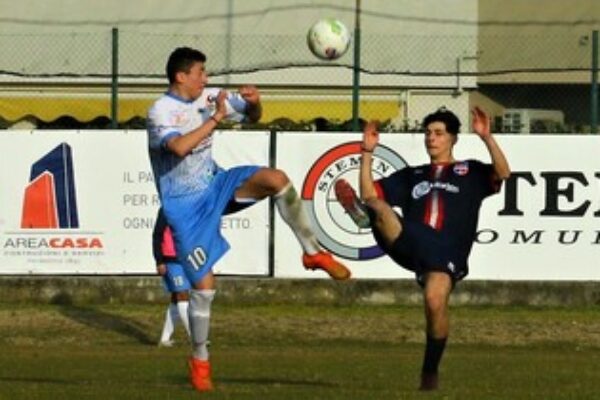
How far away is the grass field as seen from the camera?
48.2 ft

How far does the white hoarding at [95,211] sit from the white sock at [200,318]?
945 centimetres

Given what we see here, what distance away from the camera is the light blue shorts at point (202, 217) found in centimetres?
1445

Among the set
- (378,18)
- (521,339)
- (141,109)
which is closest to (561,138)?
(521,339)

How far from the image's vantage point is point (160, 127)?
1432 cm

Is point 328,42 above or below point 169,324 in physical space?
above

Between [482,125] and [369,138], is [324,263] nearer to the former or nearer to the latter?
[369,138]

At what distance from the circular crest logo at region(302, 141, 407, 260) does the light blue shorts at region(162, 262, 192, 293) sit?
13.0 feet

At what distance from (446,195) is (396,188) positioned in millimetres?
413

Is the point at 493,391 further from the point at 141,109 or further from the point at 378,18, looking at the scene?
the point at 378,18

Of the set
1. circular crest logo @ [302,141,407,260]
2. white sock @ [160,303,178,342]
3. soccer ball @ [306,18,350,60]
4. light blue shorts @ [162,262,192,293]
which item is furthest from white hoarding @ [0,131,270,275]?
light blue shorts @ [162,262,192,293]

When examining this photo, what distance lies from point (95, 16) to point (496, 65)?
27.5 ft

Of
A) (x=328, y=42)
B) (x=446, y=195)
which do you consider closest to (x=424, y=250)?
(x=446, y=195)

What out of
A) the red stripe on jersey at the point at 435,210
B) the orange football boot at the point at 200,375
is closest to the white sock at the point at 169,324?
the orange football boot at the point at 200,375

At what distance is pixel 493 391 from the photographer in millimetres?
14602
